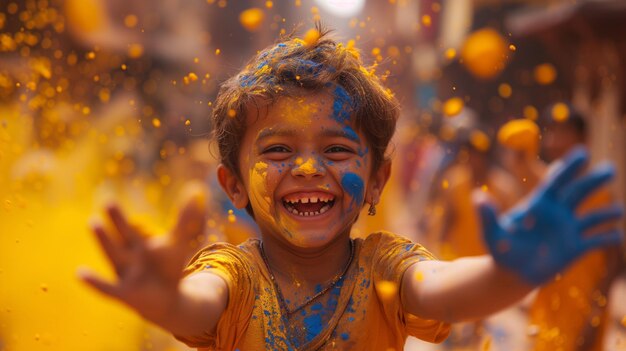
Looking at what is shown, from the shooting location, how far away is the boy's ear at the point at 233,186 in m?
2.47

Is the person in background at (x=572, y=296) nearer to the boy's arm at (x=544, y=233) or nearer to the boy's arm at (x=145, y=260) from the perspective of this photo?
the boy's arm at (x=544, y=233)

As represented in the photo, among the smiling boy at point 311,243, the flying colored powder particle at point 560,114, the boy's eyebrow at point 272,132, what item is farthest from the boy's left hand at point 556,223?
the flying colored powder particle at point 560,114

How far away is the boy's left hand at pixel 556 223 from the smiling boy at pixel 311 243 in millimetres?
202

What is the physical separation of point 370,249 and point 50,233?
9.50 ft

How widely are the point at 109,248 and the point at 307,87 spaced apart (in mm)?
862

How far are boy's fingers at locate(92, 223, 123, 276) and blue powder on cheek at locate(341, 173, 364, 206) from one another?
0.75 m

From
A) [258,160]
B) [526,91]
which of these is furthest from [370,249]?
[526,91]

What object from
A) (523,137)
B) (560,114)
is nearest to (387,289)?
(523,137)

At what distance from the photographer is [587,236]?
1.60m

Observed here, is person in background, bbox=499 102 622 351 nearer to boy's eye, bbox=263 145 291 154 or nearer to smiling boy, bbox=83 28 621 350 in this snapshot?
smiling boy, bbox=83 28 621 350

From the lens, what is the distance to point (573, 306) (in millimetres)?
4512

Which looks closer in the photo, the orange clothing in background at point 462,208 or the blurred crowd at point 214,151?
the blurred crowd at point 214,151

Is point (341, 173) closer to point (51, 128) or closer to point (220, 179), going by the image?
point (220, 179)

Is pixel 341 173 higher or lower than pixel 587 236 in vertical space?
higher
